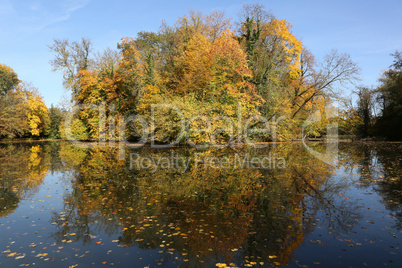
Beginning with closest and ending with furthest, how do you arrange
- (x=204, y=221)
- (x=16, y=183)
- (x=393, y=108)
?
(x=204, y=221)
(x=16, y=183)
(x=393, y=108)

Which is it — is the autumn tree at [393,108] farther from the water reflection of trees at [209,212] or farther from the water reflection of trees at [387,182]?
the water reflection of trees at [209,212]

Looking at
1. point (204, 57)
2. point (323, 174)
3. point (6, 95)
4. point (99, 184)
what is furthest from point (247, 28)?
point (6, 95)

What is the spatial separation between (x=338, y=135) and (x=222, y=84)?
26.6m

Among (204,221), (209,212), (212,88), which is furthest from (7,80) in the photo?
(204,221)

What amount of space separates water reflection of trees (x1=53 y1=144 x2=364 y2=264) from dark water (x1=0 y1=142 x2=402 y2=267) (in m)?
0.03

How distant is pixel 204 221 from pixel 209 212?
641mm

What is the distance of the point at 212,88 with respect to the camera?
25234 millimetres

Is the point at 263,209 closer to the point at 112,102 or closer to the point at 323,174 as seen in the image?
the point at 323,174

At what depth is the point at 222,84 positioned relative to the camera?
82.8 ft

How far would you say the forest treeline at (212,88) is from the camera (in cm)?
2489

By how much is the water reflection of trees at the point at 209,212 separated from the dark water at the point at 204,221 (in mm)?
27

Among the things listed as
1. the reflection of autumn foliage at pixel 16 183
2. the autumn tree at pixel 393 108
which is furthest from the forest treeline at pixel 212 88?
the reflection of autumn foliage at pixel 16 183

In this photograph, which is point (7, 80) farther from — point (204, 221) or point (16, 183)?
point (204, 221)

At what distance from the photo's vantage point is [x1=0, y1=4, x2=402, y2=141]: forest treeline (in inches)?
980
